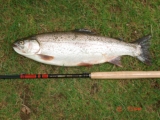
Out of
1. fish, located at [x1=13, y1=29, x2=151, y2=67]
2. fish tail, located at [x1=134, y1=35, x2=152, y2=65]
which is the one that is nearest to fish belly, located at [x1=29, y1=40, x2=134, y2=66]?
fish, located at [x1=13, y1=29, x2=151, y2=67]

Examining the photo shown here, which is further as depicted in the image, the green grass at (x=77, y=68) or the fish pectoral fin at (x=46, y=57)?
the green grass at (x=77, y=68)

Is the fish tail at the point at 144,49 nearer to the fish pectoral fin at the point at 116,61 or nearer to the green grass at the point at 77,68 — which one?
the green grass at the point at 77,68

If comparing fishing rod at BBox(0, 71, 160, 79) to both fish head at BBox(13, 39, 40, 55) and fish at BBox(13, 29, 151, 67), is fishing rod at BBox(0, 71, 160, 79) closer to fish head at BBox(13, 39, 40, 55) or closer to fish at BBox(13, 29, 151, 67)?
fish at BBox(13, 29, 151, 67)

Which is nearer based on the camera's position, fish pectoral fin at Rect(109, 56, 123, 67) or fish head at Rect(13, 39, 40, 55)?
fish head at Rect(13, 39, 40, 55)

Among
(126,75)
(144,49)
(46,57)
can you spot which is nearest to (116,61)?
(126,75)

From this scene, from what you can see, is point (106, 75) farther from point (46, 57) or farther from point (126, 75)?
point (46, 57)

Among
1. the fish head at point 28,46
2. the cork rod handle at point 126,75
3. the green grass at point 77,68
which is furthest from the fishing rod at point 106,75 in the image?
the fish head at point 28,46
